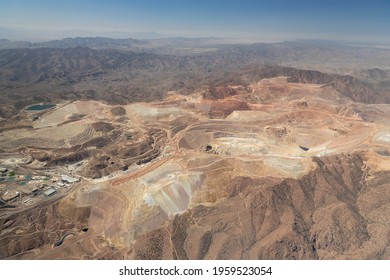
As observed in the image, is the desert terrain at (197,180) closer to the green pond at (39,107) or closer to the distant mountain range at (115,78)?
the green pond at (39,107)

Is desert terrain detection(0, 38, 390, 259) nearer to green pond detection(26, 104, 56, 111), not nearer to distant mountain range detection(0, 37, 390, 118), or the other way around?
green pond detection(26, 104, 56, 111)

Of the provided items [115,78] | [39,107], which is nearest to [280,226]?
[39,107]

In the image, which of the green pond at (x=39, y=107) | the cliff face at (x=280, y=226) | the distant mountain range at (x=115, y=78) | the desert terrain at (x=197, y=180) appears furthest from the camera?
the distant mountain range at (x=115, y=78)

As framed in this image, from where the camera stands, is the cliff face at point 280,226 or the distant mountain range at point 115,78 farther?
the distant mountain range at point 115,78

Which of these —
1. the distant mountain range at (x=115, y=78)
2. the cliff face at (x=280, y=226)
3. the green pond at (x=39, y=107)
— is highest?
the distant mountain range at (x=115, y=78)

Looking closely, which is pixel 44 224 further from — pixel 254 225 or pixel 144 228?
pixel 254 225

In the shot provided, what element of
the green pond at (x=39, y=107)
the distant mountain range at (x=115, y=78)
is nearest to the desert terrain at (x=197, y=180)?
the green pond at (x=39, y=107)

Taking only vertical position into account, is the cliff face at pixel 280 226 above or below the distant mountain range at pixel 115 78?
Answer: below
